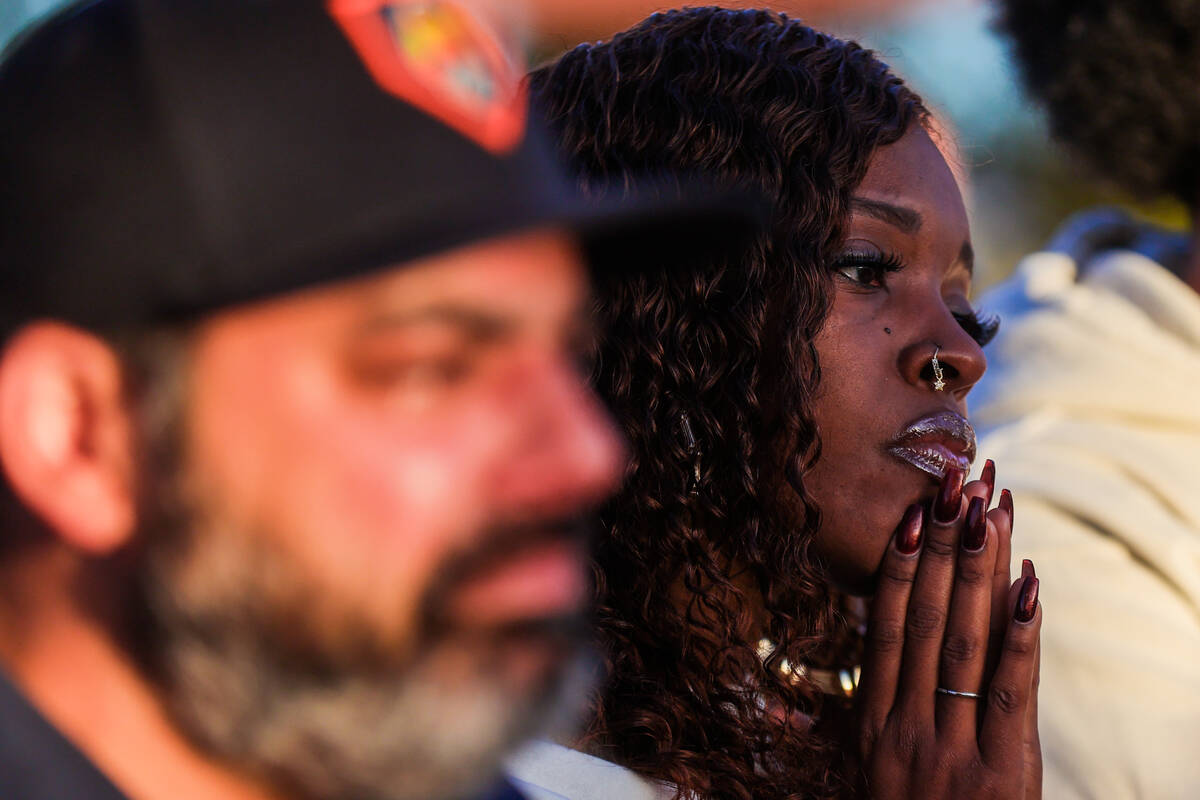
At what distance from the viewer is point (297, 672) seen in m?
1.00

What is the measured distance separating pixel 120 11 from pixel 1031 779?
1.88 meters

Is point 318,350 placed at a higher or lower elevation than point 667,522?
higher

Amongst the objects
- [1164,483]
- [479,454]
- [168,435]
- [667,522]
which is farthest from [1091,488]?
[168,435]

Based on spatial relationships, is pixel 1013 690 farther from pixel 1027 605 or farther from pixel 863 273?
pixel 863 273

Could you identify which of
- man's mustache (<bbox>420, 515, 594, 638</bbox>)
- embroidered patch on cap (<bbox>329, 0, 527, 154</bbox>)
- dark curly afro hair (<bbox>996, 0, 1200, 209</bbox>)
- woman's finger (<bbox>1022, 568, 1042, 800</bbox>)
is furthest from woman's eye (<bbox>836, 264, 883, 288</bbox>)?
dark curly afro hair (<bbox>996, 0, 1200, 209</bbox>)

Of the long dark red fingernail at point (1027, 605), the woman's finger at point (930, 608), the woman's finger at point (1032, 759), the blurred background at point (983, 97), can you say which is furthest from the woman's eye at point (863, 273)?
the blurred background at point (983, 97)

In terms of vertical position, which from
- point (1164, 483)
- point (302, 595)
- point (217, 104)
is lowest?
point (1164, 483)

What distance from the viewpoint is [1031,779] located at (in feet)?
6.95

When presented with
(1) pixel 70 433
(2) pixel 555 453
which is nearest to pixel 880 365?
(2) pixel 555 453

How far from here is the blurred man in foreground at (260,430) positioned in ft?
3.28

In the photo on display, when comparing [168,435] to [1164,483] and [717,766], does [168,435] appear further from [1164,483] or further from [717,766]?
[1164,483]

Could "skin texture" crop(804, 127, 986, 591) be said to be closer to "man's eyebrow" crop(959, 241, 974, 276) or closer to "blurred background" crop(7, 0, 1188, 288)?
"man's eyebrow" crop(959, 241, 974, 276)

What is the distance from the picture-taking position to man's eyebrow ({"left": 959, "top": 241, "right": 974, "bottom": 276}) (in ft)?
7.15

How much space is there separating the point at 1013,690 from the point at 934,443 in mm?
449
